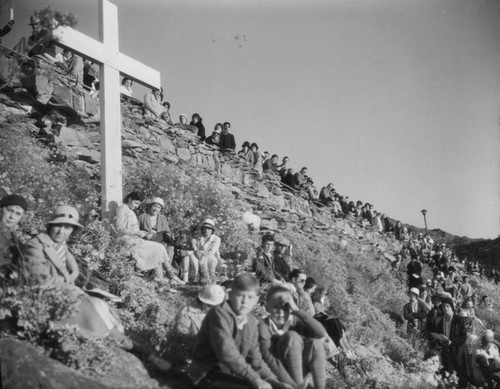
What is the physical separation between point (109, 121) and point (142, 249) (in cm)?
225

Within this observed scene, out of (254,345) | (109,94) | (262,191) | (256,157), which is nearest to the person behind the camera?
(254,345)

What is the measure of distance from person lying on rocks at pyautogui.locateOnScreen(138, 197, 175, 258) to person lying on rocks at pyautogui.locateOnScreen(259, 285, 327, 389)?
3047 mm

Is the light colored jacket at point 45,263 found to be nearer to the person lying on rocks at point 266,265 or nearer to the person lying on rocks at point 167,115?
the person lying on rocks at point 266,265

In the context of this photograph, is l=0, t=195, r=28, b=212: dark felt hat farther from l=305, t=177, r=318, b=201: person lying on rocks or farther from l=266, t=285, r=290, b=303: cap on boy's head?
l=305, t=177, r=318, b=201: person lying on rocks

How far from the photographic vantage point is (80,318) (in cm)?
408

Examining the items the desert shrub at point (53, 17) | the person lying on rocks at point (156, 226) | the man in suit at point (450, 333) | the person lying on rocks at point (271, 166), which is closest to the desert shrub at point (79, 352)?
the desert shrub at point (53, 17)

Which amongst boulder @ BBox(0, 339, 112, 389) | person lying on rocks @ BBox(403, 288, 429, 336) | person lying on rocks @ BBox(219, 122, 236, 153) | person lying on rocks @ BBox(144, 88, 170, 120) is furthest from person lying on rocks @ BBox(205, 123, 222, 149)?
boulder @ BBox(0, 339, 112, 389)

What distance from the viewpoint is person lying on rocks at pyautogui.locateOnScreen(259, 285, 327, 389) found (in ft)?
14.2

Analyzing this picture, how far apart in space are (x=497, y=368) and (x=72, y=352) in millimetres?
7356

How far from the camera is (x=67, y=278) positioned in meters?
4.45

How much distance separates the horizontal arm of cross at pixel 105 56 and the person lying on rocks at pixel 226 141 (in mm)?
5802

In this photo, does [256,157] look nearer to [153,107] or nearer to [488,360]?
[153,107]

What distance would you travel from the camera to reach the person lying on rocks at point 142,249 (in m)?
6.76

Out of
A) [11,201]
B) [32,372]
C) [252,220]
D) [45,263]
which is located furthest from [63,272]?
[252,220]
